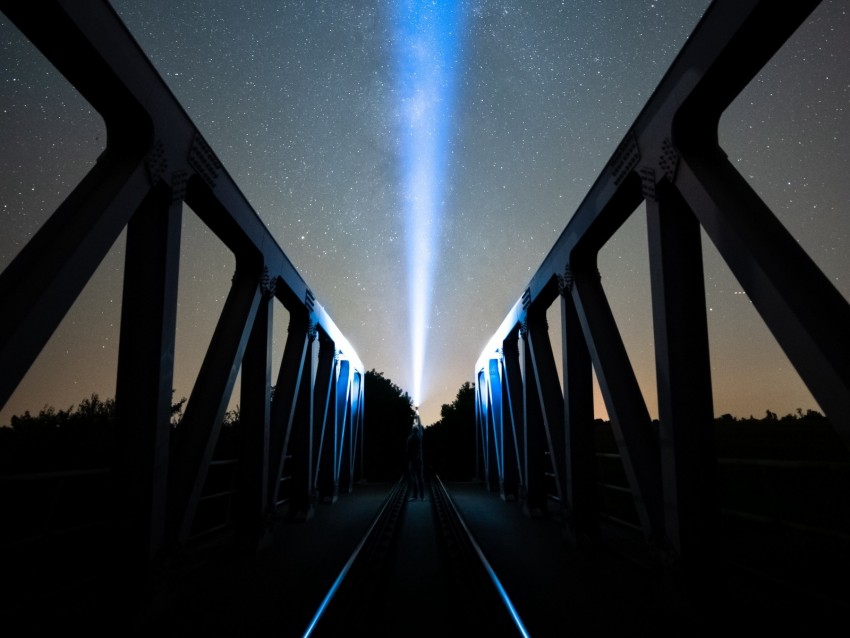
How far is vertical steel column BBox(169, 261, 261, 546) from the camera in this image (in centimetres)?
522

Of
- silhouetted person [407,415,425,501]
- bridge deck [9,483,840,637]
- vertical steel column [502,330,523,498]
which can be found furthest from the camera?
silhouetted person [407,415,425,501]

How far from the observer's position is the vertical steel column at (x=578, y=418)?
7.51 m

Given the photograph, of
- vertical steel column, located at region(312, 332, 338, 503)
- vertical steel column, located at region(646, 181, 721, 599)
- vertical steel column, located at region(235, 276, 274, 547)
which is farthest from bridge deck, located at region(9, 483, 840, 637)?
vertical steel column, located at region(312, 332, 338, 503)

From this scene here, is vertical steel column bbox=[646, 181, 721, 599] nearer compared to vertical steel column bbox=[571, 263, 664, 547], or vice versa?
vertical steel column bbox=[646, 181, 721, 599]

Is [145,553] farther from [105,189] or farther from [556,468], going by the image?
[556,468]

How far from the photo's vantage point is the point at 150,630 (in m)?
4.27

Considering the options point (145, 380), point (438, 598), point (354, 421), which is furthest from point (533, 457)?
point (354, 421)

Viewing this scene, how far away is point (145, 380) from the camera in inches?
178

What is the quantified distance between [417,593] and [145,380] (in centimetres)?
307

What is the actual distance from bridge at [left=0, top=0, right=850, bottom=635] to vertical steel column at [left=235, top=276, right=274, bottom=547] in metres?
0.03

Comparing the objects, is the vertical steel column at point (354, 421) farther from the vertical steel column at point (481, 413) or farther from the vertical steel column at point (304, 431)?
the vertical steel column at point (304, 431)

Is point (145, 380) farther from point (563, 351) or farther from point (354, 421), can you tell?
point (354, 421)

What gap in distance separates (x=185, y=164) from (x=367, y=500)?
12334mm

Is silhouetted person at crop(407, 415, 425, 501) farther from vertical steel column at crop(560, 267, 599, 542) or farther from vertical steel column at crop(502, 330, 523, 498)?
vertical steel column at crop(560, 267, 599, 542)
